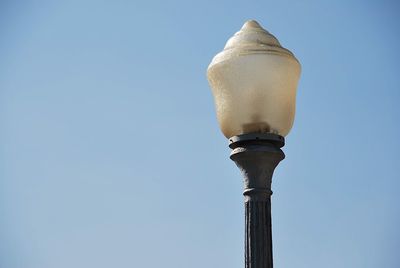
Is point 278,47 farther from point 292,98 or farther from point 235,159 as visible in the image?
point 235,159

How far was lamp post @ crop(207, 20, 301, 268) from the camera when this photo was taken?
4309mm

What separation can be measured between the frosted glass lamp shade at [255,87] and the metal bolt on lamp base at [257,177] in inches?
2.7

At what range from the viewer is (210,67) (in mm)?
4512

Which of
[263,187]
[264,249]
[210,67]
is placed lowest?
[264,249]

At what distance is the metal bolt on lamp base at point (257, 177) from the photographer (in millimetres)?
4121

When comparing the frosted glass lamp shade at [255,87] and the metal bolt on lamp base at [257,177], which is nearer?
the metal bolt on lamp base at [257,177]

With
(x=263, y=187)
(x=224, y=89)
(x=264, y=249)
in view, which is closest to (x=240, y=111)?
(x=224, y=89)

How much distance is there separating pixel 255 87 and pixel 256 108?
0.43 ft

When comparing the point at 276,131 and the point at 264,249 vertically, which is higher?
the point at 276,131

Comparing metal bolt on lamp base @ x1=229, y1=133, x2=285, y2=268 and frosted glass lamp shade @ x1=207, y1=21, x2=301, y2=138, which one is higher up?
frosted glass lamp shade @ x1=207, y1=21, x2=301, y2=138

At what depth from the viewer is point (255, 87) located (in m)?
4.31

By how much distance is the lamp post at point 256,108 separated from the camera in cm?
431

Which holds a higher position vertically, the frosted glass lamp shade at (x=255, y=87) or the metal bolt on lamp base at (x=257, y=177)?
the frosted glass lamp shade at (x=255, y=87)

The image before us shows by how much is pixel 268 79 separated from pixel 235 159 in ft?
1.81
